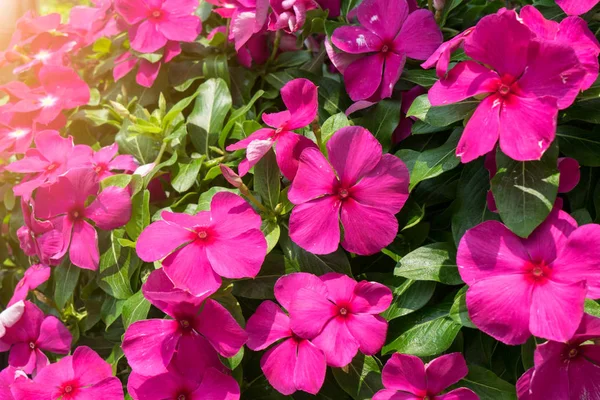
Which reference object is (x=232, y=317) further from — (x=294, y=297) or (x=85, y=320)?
(x=85, y=320)

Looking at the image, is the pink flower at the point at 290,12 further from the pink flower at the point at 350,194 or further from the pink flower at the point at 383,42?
the pink flower at the point at 350,194

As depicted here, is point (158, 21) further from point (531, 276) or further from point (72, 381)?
point (531, 276)

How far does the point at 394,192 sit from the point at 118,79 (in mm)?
650

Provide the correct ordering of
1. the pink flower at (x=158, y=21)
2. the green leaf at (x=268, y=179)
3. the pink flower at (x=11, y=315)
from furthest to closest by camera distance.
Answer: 1. the pink flower at (x=158, y=21)
2. the pink flower at (x=11, y=315)
3. the green leaf at (x=268, y=179)

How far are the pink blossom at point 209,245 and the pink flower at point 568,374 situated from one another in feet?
1.04

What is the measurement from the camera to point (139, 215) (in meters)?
0.88

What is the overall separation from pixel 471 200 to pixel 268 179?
10.1 inches

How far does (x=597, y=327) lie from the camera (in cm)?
59

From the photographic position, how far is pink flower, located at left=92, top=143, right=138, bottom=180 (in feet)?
3.18

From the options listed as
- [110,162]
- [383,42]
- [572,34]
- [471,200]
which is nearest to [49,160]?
[110,162]

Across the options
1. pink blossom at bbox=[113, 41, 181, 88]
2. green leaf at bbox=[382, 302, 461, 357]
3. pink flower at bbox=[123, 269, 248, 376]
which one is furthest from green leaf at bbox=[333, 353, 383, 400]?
pink blossom at bbox=[113, 41, 181, 88]

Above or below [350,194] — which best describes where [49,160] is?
below

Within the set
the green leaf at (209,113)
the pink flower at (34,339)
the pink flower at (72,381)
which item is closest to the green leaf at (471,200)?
the green leaf at (209,113)

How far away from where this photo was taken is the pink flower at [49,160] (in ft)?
3.13
